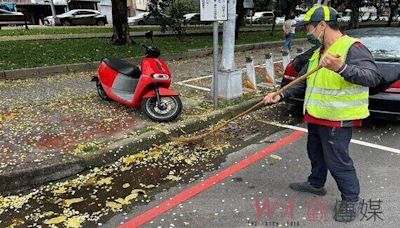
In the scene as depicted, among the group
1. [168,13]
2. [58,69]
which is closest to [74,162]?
[58,69]

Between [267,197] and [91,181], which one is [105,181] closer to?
[91,181]

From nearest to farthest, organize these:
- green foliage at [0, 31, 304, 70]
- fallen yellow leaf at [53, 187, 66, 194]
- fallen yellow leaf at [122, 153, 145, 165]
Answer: fallen yellow leaf at [53, 187, 66, 194], fallen yellow leaf at [122, 153, 145, 165], green foliage at [0, 31, 304, 70]

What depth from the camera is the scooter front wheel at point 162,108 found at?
5775mm

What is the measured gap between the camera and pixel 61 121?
5.76m

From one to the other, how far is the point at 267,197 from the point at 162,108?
2.47m

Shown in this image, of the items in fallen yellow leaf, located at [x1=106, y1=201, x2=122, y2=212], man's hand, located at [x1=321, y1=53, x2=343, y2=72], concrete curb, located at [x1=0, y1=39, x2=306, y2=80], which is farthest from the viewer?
concrete curb, located at [x1=0, y1=39, x2=306, y2=80]

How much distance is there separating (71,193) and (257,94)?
4.42 metres

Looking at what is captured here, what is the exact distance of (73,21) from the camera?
3152 cm

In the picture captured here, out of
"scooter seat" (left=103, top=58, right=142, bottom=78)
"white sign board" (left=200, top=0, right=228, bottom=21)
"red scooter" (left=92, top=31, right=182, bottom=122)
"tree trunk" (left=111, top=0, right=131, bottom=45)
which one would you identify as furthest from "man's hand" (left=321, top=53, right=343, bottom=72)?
"tree trunk" (left=111, top=0, right=131, bottom=45)

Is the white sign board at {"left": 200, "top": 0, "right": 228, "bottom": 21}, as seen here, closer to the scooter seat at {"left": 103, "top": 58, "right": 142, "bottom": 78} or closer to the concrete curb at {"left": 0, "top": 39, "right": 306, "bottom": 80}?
the scooter seat at {"left": 103, "top": 58, "right": 142, "bottom": 78}

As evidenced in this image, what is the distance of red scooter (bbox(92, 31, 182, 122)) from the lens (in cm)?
573

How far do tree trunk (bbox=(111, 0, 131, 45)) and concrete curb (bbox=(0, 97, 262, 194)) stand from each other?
7.98 meters

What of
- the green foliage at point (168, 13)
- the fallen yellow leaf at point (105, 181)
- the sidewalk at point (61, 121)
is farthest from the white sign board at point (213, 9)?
the green foliage at point (168, 13)

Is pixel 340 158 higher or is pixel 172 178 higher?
pixel 340 158
